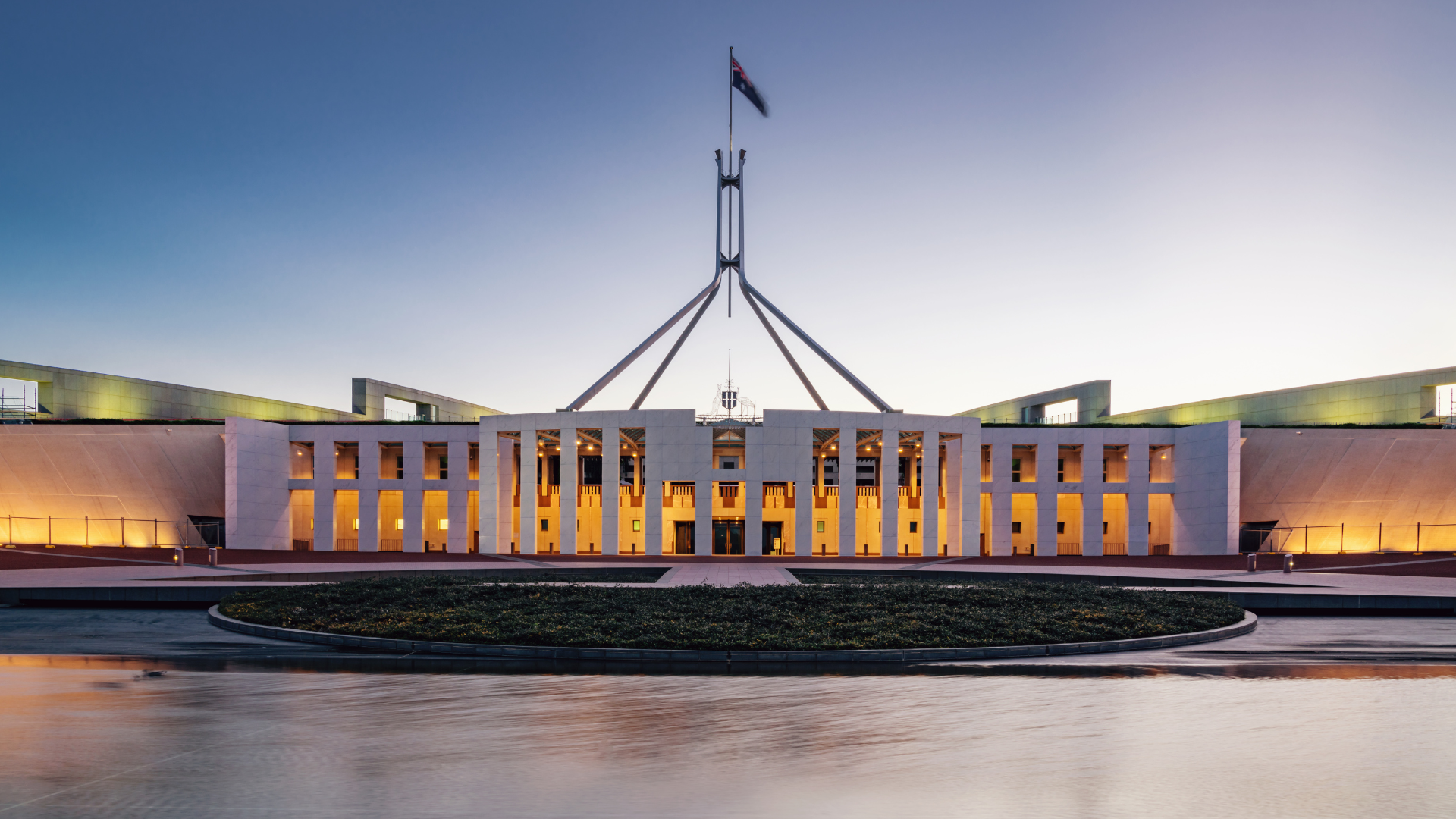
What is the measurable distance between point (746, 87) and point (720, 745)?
42.1m

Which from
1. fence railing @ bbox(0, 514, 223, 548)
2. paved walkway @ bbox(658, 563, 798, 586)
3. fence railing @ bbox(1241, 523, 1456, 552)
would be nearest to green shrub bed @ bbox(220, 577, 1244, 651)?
paved walkway @ bbox(658, 563, 798, 586)

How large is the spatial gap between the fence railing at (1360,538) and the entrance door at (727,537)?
2561 cm

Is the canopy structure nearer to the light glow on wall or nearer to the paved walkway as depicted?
the paved walkway

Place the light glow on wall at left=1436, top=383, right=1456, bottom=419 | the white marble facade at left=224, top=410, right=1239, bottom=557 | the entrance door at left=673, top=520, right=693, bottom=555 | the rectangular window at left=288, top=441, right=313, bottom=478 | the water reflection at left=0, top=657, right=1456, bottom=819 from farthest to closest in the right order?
the rectangular window at left=288, top=441, right=313, bottom=478 → the entrance door at left=673, top=520, right=693, bottom=555 → the light glow on wall at left=1436, top=383, right=1456, bottom=419 → the white marble facade at left=224, top=410, right=1239, bottom=557 → the water reflection at left=0, top=657, right=1456, bottom=819

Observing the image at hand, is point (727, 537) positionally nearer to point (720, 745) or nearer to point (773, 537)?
point (773, 537)

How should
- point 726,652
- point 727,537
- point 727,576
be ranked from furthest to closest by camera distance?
point 727,537, point 727,576, point 726,652

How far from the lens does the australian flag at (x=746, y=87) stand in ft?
146

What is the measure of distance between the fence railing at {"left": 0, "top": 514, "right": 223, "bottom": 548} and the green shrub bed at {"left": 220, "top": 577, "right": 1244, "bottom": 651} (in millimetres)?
26737

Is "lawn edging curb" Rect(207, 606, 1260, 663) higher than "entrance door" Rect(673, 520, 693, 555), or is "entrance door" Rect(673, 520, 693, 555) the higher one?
"lawn edging curb" Rect(207, 606, 1260, 663)

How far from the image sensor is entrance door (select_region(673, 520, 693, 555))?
43281 mm

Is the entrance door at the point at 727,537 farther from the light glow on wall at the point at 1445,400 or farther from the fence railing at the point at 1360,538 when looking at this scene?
the light glow on wall at the point at 1445,400

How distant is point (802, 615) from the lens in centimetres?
1579

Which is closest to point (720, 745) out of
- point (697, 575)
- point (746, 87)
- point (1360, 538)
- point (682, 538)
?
point (697, 575)

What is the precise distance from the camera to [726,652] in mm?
13164
